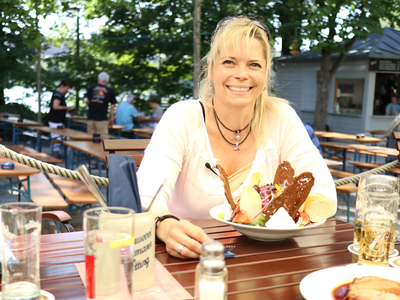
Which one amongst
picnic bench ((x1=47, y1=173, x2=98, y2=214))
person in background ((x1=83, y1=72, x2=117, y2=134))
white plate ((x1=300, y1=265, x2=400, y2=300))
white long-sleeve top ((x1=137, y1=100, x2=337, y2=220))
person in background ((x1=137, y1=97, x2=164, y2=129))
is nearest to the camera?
white plate ((x1=300, y1=265, x2=400, y2=300))

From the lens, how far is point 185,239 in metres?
1.37

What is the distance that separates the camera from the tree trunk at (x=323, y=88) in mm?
12595

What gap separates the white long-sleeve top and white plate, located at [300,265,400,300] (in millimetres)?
739

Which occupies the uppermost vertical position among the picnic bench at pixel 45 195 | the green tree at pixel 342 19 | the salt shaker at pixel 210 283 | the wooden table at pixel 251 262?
the green tree at pixel 342 19

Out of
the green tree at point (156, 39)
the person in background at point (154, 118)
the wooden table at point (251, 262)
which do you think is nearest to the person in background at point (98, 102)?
the person in background at point (154, 118)

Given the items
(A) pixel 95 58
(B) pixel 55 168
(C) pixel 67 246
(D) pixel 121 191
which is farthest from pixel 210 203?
(A) pixel 95 58

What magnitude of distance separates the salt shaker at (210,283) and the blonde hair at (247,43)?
1465 millimetres

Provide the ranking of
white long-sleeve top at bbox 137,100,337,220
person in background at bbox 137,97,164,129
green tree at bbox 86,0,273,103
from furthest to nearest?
1. green tree at bbox 86,0,273,103
2. person in background at bbox 137,97,164,129
3. white long-sleeve top at bbox 137,100,337,220

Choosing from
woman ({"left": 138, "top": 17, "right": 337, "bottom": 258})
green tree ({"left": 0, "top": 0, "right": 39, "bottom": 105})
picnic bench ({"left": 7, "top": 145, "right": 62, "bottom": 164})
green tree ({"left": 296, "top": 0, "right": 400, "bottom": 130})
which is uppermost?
green tree ({"left": 296, "top": 0, "right": 400, "bottom": 130})

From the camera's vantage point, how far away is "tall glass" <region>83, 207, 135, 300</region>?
0.83m

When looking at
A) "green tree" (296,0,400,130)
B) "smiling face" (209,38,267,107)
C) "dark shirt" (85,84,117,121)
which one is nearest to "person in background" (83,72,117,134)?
"dark shirt" (85,84,117,121)

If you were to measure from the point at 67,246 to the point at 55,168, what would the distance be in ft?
5.22

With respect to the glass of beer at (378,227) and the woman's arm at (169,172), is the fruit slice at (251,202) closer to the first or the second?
the woman's arm at (169,172)

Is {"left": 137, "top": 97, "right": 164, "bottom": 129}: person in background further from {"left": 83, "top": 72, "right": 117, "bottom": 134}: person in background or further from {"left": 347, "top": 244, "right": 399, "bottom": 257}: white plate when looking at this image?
{"left": 347, "top": 244, "right": 399, "bottom": 257}: white plate
